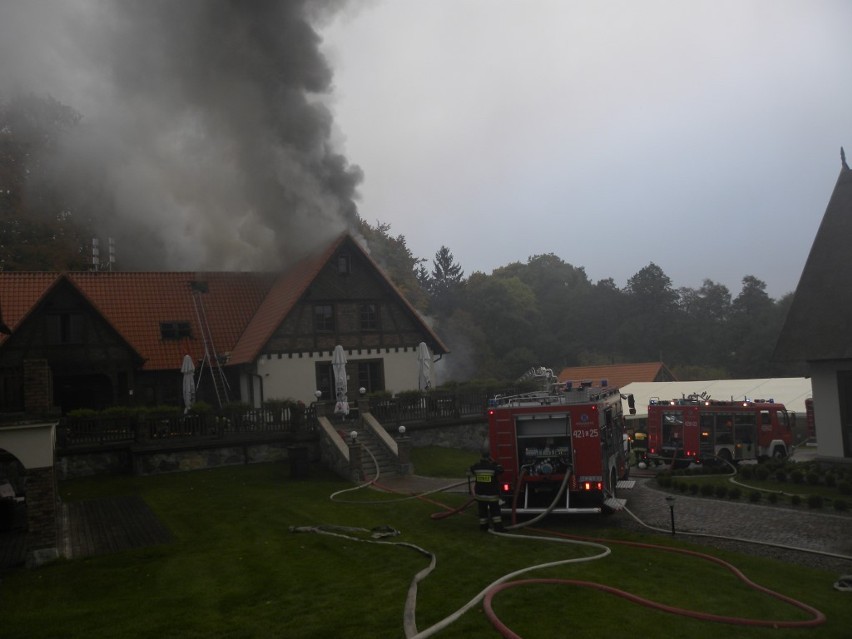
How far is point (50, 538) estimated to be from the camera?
13820mm

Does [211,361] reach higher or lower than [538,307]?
lower

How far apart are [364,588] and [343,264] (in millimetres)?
23280

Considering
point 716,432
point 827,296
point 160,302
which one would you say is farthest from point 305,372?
point 827,296

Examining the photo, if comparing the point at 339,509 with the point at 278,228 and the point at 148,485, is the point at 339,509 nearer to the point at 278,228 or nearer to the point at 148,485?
the point at 148,485

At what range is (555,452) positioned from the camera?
16500mm

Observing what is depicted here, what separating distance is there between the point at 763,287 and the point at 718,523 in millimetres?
83749

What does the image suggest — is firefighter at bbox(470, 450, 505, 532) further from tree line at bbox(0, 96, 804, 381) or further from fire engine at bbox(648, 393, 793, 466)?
tree line at bbox(0, 96, 804, 381)

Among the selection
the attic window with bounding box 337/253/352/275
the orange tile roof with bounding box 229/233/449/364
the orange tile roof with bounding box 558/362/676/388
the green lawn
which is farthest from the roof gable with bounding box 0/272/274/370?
the orange tile roof with bounding box 558/362/676/388

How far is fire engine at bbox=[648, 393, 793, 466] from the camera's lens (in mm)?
26188

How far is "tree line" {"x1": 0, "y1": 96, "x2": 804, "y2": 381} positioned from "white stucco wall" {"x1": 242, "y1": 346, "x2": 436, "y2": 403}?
65.0ft

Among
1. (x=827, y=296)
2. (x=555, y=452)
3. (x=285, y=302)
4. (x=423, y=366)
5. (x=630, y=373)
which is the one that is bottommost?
(x=555, y=452)

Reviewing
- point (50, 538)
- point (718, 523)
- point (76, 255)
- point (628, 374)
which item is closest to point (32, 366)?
Result: point (50, 538)

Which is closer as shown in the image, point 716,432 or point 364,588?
point 364,588

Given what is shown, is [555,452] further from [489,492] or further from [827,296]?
[827,296]
